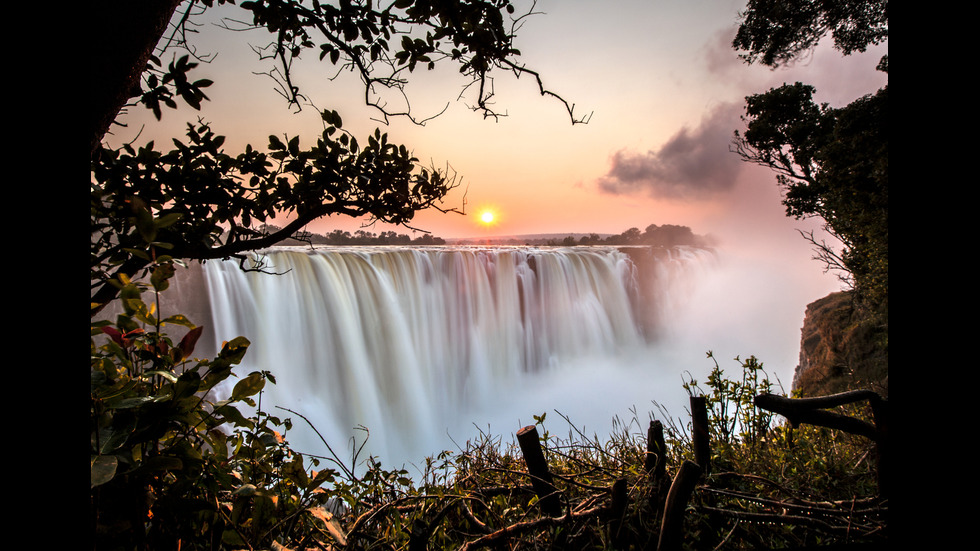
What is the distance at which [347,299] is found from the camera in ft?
20.6

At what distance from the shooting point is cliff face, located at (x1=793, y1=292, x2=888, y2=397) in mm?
4809

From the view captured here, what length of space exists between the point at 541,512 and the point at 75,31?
1.46 meters

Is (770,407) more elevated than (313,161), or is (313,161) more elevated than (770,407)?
(313,161)

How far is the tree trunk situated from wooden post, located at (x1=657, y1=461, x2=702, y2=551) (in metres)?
1.42

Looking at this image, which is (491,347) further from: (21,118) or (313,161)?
(21,118)

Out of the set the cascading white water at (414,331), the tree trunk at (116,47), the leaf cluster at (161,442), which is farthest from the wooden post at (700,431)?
the cascading white water at (414,331)

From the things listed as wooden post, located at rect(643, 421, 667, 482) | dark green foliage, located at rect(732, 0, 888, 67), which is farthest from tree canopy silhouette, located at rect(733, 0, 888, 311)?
wooden post, located at rect(643, 421, 667, 482)

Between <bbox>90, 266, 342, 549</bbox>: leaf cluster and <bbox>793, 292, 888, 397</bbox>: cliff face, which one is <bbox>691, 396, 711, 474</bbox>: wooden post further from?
<bbox>793, 292, 888, 397</bbox>: cliff face

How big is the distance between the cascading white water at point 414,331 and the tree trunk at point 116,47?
4649 millimetres

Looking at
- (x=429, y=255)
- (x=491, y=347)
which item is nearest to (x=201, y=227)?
(x=429, y=255)

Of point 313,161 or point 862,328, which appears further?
point 862,328

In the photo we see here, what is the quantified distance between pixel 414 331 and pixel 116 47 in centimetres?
646

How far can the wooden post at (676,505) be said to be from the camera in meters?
0.90

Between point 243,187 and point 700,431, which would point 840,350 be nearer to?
point 700,431
